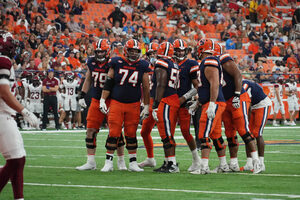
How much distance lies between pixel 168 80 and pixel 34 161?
3.02 meters

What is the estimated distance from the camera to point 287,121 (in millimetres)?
24562

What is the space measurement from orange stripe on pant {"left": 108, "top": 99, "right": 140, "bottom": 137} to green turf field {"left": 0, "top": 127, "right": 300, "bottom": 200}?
0.64m

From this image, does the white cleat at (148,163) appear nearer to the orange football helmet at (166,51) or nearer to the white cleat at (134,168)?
the white cleat at (134,168)

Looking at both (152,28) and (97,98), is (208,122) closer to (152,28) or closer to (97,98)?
(97,98)

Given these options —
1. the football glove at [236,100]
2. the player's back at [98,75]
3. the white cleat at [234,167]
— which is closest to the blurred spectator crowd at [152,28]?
the player's back at [98,75]

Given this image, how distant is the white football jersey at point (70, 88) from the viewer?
21545mm

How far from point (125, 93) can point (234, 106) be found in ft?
5.59

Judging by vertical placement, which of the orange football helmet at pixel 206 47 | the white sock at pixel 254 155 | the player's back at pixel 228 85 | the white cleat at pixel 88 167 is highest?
the orange football helmet at pixel 206 47

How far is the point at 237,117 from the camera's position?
9727 mm

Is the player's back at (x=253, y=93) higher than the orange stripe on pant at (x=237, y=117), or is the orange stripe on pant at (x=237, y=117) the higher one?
the player's back at (x=253, y=93)

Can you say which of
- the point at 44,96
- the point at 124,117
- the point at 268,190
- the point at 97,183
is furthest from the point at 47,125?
the point at 268,190

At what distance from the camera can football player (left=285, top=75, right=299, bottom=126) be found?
23.5 m

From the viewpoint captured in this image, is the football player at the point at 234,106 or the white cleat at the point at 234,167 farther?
the white cleat at the point at 234,167

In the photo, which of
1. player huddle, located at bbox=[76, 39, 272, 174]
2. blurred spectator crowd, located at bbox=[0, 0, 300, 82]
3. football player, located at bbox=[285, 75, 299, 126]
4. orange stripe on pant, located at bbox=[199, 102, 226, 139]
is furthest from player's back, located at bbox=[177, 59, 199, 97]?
football player, located at bbox=[285, 75, 299, 126]
